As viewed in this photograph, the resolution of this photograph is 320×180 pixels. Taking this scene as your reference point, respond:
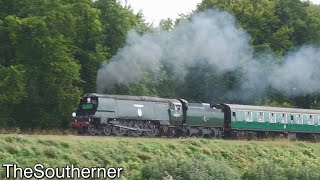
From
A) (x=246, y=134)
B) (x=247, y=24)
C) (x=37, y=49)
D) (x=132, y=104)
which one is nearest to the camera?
(x=132, y=104)

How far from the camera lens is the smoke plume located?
3838cm

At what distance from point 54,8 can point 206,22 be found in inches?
412

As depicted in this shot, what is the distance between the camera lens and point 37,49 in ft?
121

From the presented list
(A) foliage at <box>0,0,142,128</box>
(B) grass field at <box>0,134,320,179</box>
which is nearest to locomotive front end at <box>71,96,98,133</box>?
(A) foliage at <box>0,0,142,128</box>

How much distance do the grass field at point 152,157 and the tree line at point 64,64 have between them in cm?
957

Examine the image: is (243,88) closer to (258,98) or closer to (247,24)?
(258,98)

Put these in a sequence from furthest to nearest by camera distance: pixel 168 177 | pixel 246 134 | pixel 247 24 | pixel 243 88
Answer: pixel 247 24 < pixel 243 88 < pixel 246 134 < pixel 168 177

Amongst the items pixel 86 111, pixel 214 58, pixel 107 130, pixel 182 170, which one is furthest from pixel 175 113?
pixel 182 170

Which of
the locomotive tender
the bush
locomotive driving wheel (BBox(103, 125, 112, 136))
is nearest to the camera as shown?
the bush

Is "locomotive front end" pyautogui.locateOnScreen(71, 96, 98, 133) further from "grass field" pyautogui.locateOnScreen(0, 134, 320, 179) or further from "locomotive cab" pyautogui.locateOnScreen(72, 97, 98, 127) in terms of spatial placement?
"grass field" pyautogui.locateOnScreen(0, 134, 320, 179)

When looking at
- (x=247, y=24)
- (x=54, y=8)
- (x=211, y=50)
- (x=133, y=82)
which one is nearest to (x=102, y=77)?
(x=133, y=82)

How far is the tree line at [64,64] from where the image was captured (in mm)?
36625

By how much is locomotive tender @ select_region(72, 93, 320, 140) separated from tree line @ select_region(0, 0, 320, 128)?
352 centimetres

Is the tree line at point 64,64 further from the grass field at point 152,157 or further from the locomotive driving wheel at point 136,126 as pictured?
the grass field at point 152,157
